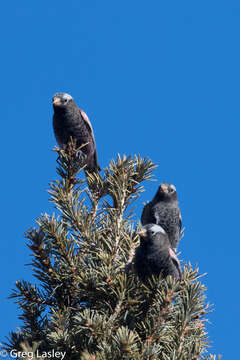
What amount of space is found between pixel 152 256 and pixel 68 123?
2.48 meters

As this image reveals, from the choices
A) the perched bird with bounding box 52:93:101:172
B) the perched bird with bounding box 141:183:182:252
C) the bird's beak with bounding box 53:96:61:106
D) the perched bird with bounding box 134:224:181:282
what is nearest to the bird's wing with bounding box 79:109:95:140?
the perched bird with bounding box 52:93:101:172

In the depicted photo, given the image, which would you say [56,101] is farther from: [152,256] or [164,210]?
[152,256]

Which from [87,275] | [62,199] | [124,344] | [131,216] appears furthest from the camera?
[131,216]

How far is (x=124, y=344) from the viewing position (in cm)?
224

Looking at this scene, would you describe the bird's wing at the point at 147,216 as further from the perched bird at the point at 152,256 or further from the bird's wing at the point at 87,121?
the perched bird at the point at 152,256

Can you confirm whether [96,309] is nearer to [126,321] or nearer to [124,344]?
[126,321]

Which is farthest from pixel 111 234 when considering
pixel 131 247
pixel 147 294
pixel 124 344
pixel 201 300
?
pixel 124 344

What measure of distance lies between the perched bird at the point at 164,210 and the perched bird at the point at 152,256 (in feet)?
5.38

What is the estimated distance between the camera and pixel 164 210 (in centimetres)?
499

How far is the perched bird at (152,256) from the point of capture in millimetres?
2955

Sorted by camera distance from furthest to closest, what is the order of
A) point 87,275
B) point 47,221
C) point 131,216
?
point 131,216 → point 47,221 → point 87,275

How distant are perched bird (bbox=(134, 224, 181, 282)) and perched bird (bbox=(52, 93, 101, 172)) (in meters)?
2.12

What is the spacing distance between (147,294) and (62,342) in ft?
1.78

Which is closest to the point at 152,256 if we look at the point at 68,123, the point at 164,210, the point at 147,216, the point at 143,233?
the point at 143,233
